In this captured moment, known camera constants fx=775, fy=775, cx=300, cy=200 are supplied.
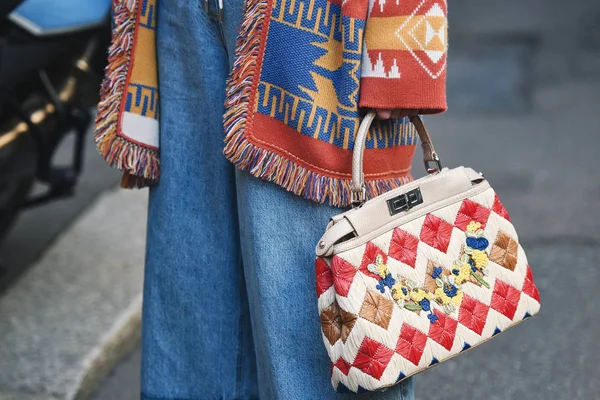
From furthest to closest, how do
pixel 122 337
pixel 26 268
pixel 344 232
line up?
pixel 26 268
pixel 122 337
pixel 344 232

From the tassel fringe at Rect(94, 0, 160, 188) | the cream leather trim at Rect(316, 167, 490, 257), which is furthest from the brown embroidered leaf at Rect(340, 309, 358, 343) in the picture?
the tassel fringe at Rect(94, 0, 160, 188)

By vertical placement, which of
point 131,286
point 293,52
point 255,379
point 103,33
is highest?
point 293,52

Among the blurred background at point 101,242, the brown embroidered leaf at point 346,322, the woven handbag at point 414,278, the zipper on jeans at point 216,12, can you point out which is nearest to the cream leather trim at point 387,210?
the woven handbag at point 414,278

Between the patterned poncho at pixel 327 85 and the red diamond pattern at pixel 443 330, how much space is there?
0.27m

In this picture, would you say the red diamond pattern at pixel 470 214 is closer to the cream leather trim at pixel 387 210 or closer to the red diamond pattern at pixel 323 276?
the cream leather trim at pixel 387 210

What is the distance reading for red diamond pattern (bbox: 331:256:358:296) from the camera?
1265mm

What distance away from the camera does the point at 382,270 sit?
1291 mm

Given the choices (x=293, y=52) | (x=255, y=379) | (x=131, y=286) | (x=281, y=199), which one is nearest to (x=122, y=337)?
(x=131, y=286)

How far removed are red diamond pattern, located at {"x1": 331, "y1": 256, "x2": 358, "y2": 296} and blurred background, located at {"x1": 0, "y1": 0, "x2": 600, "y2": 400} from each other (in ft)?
3.89

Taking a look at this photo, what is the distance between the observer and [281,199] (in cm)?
143

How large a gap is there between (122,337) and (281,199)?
144 cm

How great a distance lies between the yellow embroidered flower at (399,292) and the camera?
1.29 meters

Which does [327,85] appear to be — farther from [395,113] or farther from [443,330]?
[443,330]

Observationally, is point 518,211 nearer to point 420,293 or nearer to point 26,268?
point 26,268
